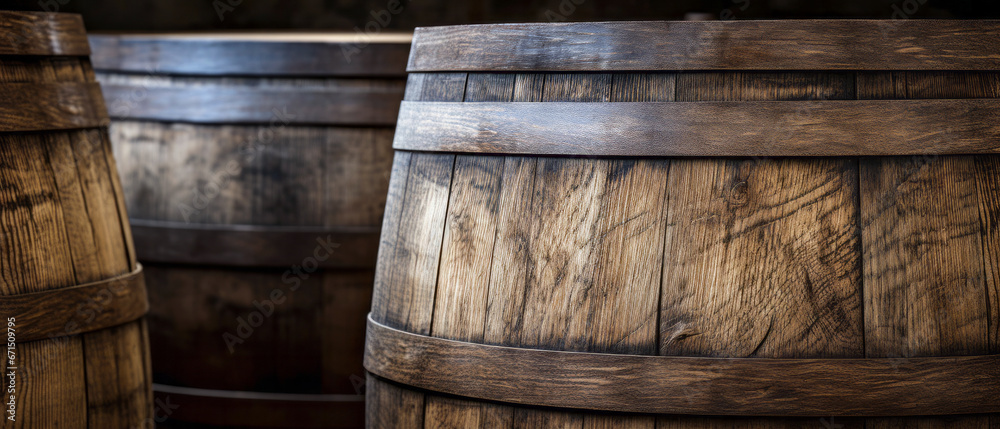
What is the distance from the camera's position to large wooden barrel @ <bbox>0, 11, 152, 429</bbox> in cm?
169

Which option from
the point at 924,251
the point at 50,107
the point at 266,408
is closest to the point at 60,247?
the point at 50,107

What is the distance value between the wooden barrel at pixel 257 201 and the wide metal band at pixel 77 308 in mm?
571

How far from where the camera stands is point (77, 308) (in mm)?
1790

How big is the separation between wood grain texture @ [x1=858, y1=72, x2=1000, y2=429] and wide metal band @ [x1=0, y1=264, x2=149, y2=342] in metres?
1.45

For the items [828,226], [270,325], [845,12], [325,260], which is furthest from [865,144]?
[845,12]

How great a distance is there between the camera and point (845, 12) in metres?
4.83

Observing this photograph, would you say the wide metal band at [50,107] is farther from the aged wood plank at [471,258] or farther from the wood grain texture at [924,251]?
the wood grain texture at [924,251]

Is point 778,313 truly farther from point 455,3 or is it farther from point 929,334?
point 455,3

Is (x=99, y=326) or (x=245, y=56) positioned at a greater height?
(x=245, y=56)

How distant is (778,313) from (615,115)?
0.37m

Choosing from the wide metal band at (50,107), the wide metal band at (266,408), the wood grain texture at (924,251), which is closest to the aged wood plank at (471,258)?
the wood grain texture at (924,251)

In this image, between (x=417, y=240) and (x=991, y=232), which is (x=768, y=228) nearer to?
(x=991, y=232)

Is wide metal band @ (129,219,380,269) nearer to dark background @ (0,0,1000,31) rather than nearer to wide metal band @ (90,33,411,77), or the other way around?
wide metal band @ (90,33,411,77)

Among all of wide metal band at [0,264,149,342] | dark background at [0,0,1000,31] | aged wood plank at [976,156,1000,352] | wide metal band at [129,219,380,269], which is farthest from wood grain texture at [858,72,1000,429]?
dark background at [0,0,1000,31]
